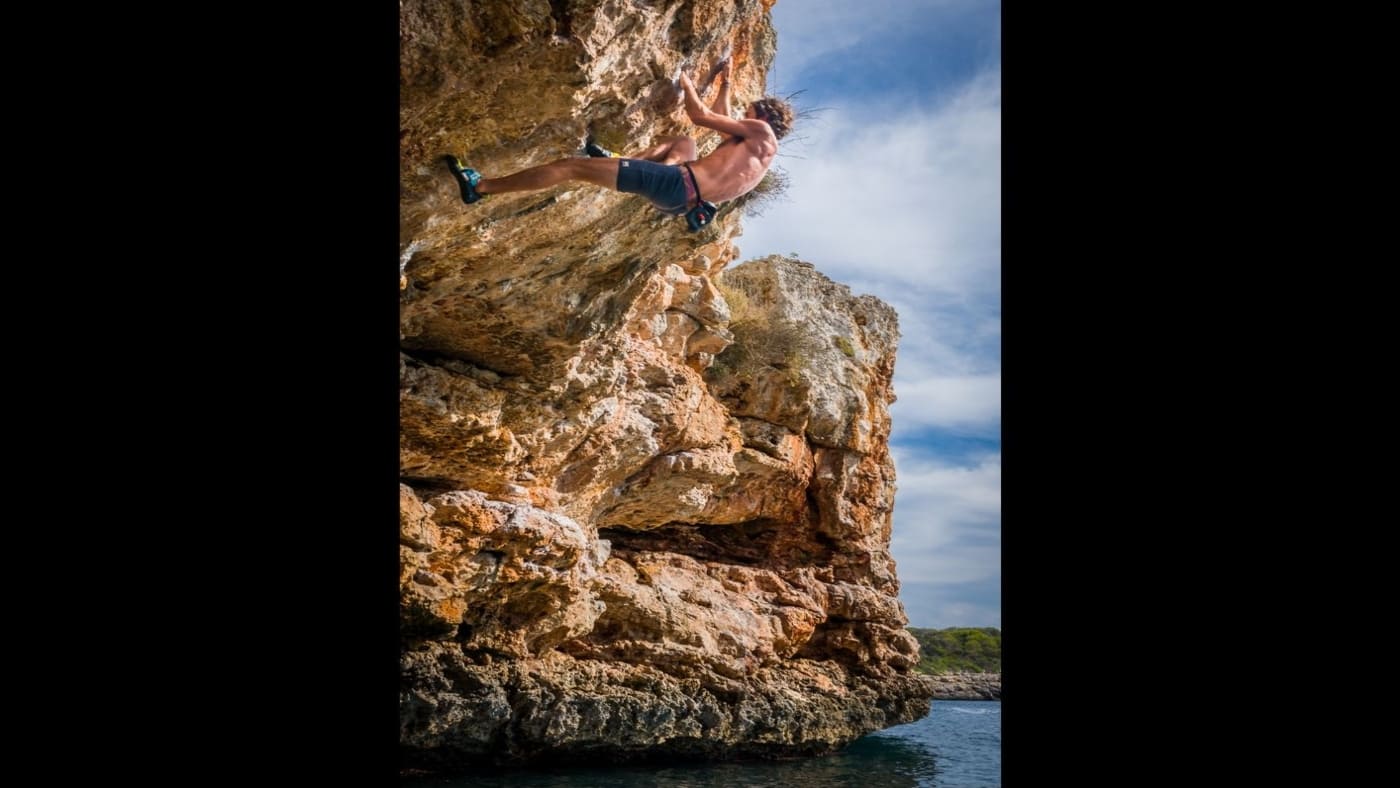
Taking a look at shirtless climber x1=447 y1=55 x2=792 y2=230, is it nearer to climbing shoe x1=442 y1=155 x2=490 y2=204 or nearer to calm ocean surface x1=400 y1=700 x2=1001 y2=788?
climbing shoe x1=442 y1=155 x2=490 y2=204

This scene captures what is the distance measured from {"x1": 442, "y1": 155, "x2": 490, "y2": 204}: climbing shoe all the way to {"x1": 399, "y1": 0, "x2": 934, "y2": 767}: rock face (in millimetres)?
103

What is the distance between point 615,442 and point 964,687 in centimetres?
3674

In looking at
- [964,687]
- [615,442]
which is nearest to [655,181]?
[615,442]

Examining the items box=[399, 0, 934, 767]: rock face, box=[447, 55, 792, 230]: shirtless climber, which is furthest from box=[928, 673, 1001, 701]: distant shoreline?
box=[447, 55, 792, 230]: shirtless climber

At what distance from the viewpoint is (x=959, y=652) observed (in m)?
50.1

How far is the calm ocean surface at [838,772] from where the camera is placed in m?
12.8

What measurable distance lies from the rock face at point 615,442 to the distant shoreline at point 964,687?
2772 centimetres

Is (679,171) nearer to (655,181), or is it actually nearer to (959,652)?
(655,181)

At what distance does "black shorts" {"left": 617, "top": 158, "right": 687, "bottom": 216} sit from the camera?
6055 millimetres

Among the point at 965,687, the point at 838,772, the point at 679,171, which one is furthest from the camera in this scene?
the point at 965,687
